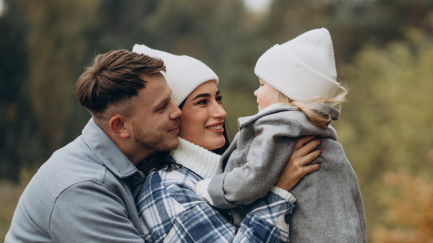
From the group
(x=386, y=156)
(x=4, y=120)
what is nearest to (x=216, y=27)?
(x=4, y=120)

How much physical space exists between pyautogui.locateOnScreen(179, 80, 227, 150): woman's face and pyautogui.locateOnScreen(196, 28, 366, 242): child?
0.34m

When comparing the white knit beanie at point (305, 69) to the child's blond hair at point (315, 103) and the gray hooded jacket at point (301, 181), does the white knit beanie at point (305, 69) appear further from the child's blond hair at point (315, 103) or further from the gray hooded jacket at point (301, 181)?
the gray hooded jacket at point (301, 181)

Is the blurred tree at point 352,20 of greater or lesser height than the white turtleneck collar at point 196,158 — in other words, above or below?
below

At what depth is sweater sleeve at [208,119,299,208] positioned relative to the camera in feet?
5.65

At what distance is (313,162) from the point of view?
183 cm

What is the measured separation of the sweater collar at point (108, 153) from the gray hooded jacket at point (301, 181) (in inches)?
15.6

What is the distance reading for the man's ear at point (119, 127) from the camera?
1.99m

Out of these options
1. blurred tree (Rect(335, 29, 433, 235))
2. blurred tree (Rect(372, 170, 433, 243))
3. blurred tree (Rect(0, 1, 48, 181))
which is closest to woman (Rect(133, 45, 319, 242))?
blurred tree (Rect(372, 170, 433, 243))

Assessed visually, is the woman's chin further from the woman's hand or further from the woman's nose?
the woman's hand

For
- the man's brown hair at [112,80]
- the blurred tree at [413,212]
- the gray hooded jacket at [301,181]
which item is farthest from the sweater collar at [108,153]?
the blurred tree at [413,212]

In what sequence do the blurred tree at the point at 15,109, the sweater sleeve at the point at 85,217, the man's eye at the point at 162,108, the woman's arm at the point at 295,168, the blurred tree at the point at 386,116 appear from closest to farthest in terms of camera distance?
the sweater sleeve at the point at 85,217 < the woman's arm at the point at 295,168 < the man's eye at the point at 162,108 < the blurred tree at the point at 386,116 < the blurred tree at the point at 15,109

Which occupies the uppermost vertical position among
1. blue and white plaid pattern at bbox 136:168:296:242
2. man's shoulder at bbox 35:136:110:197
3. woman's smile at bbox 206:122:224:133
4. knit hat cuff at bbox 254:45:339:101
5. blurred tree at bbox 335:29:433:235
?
knit hat cuff at bbox 254:45:339:101

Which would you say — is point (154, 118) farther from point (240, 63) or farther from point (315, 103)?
point (240, 63)

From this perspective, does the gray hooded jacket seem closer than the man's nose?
Yes
